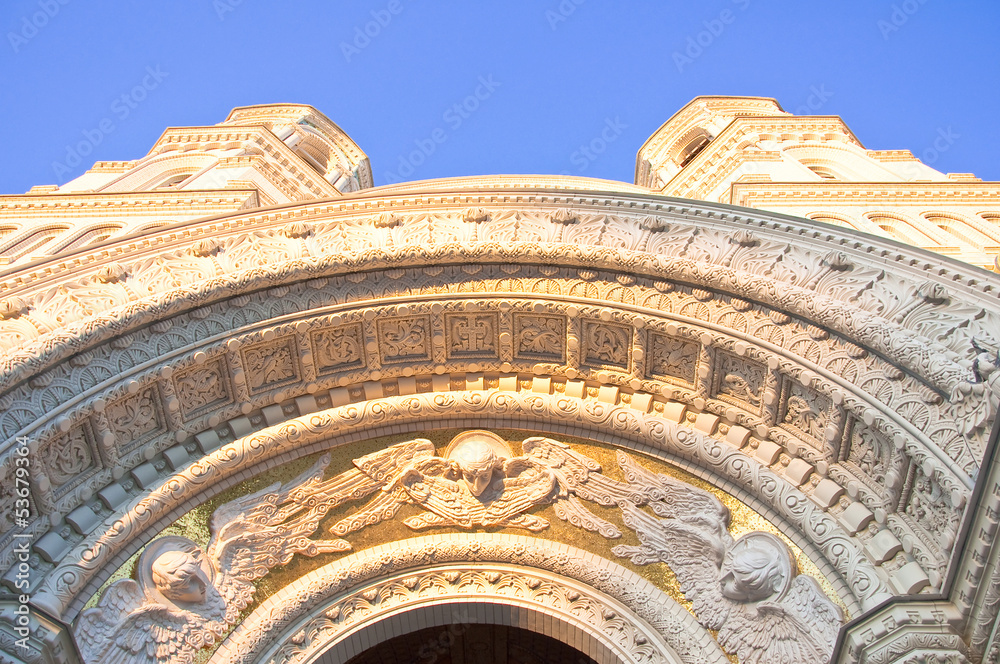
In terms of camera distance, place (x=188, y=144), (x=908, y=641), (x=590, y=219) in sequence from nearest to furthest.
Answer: (x=908, y=641), (x=590, y=219), (x=188, y=144)

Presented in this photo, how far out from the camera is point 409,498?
9633 mm

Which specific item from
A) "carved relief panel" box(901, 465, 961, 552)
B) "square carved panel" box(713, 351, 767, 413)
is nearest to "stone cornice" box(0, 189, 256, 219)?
"square carved panel" box(713, 351, 767, 413)

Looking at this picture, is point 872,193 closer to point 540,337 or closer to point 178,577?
point 540,337

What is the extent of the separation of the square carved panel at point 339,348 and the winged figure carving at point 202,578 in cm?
118

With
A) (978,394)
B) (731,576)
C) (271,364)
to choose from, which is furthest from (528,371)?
(978,394)

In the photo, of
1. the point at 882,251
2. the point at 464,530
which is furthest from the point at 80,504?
the point at 882,251

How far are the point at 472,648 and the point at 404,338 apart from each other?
4165 mm

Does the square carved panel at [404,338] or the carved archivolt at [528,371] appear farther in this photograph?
the square carved panel at [404,338]

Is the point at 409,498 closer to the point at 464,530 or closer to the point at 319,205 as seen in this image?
the point at 464,530

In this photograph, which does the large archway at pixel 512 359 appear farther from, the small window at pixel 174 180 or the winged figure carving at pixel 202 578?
the small window at pixel 174 180

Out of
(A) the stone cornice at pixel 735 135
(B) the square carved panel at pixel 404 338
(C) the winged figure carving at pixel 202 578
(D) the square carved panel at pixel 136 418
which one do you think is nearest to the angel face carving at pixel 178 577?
(C) the winged figure carving at pixel 202 578

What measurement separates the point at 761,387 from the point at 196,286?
641cm

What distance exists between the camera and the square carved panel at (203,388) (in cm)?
915

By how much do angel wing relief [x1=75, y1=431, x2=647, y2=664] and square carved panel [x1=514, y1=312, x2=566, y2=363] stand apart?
3.66 feet
